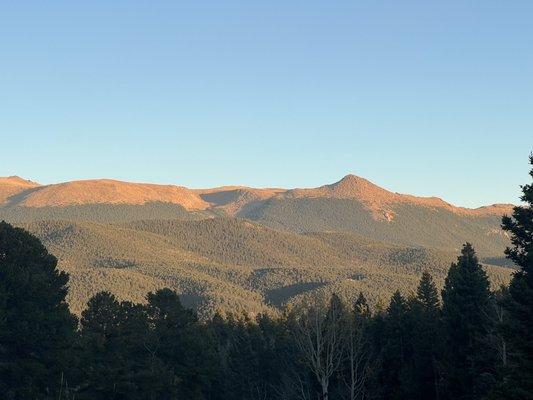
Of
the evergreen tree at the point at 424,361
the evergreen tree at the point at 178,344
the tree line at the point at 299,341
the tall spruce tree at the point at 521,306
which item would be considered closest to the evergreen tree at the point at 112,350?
the tree line at the point at 299,341

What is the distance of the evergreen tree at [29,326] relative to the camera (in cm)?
4191

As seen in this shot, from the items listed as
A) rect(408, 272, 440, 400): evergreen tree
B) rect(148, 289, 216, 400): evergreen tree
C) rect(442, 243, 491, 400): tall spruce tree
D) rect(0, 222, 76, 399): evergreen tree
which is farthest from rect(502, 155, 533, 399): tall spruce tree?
rect(148, 289, 216, 400): evergreen tree

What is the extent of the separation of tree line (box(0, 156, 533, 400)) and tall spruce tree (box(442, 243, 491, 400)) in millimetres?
70

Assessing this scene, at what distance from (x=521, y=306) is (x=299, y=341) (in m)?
17.6

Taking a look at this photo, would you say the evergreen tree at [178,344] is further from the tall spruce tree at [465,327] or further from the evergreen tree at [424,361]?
the tall spruce tree at [465,327]

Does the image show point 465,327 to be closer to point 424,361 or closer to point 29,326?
point 424,361

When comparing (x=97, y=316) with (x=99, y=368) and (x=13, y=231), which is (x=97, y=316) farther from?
(x=13, y=231)

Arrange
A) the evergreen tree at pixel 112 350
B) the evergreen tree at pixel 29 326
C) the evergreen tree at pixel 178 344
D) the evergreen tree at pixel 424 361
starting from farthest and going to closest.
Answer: the evergreen tree at pixel 178 344 → the evergreen tree at pixel 424 361 → the evergreen tree at pixel 112 350 → the evergreen tree at pixel 29 326

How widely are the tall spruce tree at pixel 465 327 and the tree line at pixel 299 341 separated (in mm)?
70

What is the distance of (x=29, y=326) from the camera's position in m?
42.8

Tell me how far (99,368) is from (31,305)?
9352 millimetres

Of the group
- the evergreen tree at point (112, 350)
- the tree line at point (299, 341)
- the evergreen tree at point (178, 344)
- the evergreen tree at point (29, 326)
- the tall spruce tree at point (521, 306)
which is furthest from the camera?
the evergreen tree at point (178, 344)

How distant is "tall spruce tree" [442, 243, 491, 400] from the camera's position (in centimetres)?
5025

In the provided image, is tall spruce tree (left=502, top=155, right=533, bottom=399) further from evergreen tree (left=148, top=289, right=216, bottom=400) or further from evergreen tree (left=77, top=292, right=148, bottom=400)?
evergreen tree (left=148, top=289, right=216, bottom=400)
